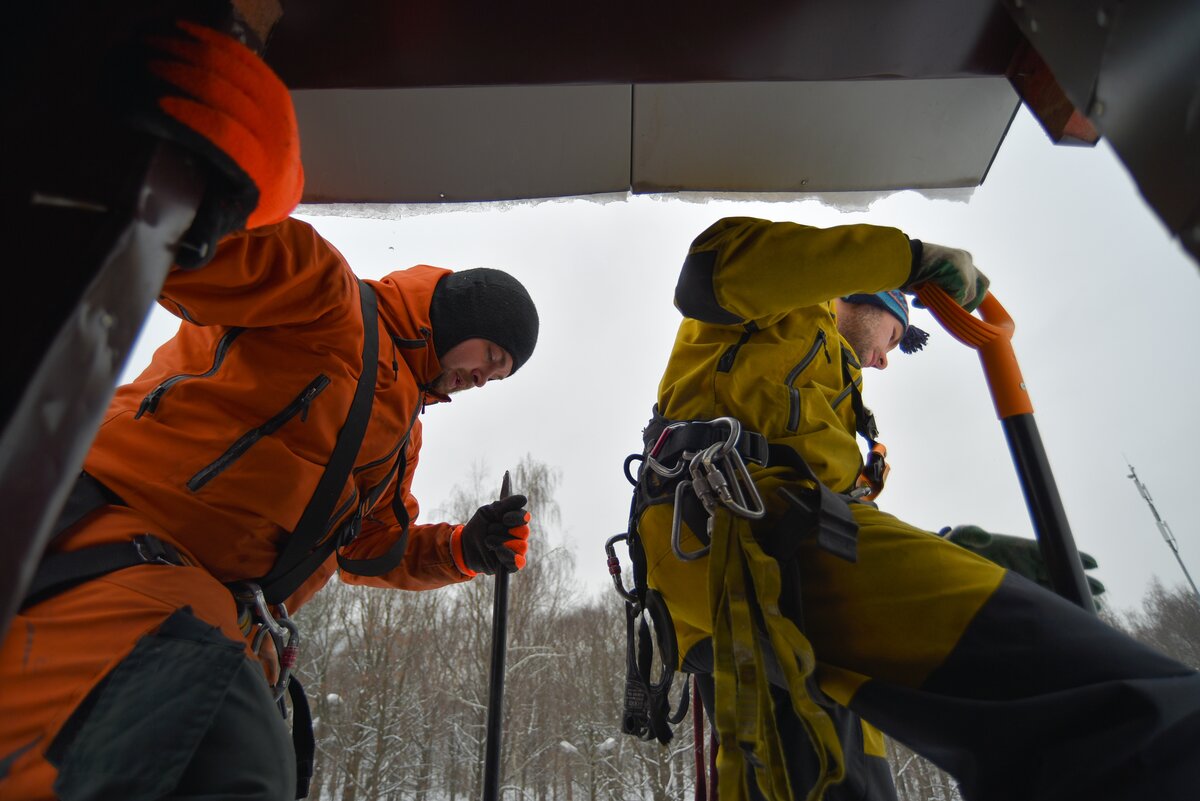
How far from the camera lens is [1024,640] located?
1.18 metres

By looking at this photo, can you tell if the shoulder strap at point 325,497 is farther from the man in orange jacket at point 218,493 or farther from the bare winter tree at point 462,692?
the bare winter tree at point 462,692

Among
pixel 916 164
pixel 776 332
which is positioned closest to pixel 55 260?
pixel 776 332

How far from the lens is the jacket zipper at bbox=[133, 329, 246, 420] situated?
164cm

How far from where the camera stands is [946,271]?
1.74m

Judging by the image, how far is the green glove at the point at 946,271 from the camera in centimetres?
174

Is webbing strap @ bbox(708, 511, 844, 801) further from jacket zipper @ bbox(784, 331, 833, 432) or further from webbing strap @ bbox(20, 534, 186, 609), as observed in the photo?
webbing strap @ bbox(20, 534, 186, 609)

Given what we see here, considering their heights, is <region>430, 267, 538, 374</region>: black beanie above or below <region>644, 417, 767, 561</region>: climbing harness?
above

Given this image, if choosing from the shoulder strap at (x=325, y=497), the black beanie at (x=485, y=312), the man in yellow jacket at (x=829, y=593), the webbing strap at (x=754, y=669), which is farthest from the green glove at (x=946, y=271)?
the shoulder strap at (x=325, y=497)

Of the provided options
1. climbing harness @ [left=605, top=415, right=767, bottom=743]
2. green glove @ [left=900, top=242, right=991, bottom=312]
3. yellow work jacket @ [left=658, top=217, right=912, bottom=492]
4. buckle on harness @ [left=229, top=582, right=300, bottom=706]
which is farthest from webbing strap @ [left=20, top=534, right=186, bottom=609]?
green glove @ [left=900, top=242, right=991, bottom=312]

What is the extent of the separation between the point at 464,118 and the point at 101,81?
1.33 m

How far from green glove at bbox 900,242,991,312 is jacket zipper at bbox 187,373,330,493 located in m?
1.64

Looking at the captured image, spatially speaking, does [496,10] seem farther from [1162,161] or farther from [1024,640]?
[1024,640]

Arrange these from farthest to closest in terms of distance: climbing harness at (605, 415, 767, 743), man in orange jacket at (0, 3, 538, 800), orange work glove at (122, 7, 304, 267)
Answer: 1. climbing harness at (605, 415, 767, 743)
2. man in orange jacket at (0, 3, 538, 800)
3. orange work glove at (122, 7, 304, 267)

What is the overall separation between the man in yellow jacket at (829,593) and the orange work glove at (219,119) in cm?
108
